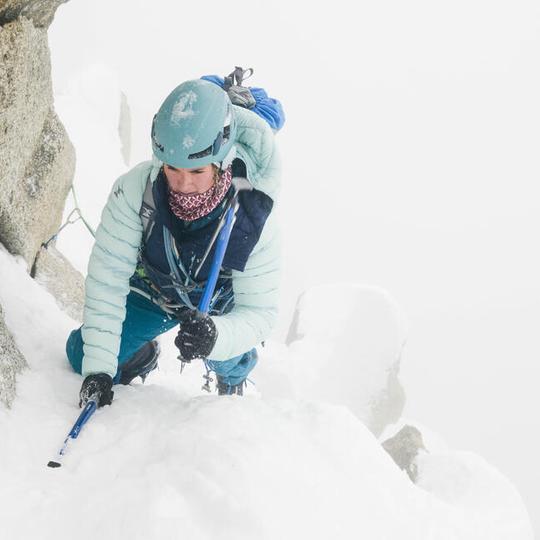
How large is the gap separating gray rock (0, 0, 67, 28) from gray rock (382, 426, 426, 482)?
1393cm

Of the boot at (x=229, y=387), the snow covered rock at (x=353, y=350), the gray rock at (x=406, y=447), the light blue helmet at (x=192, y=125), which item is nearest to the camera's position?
the light blue helmet at (x=192, y=125)

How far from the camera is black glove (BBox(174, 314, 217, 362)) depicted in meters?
3.61

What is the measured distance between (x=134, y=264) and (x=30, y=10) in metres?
2.89

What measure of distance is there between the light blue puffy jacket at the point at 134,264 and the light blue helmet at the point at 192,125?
472mm

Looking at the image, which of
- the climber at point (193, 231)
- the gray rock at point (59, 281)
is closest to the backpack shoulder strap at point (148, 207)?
the climber at point (193, 231)

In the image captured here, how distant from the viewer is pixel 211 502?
2865 mm

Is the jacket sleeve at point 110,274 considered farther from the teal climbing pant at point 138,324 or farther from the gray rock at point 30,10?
the gray rock at point 30,10

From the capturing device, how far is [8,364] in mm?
3896

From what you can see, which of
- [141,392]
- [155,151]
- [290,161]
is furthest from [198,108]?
[290,161]

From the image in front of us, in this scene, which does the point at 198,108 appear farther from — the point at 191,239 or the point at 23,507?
the point at 23,507

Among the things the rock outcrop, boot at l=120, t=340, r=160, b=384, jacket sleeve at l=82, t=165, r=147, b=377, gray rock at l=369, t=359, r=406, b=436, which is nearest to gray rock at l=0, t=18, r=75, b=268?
the rock outcrop

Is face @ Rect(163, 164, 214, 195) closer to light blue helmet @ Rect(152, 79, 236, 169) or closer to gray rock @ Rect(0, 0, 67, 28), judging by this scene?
light blue helmet @ Rect(152, 79, 236, 169)

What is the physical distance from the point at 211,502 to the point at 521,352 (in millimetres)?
124510

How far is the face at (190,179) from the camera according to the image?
3.41 m
